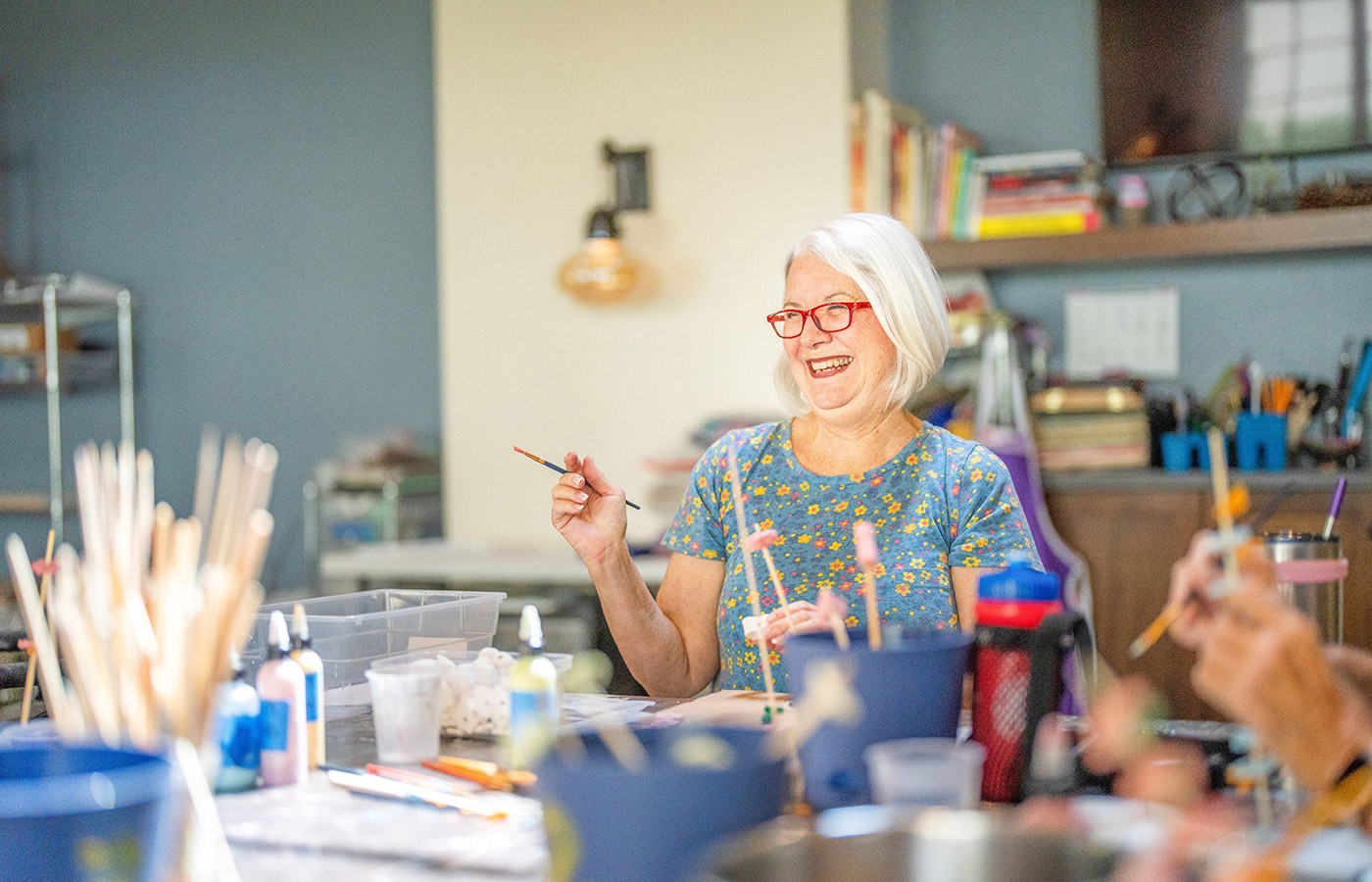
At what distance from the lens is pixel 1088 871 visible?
0.72 meters

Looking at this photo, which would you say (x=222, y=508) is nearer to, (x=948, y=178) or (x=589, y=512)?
(x=589, y=512)

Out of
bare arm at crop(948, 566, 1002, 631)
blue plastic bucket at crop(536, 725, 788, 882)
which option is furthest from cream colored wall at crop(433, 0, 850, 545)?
blue plastic bucket at crop(536, 725, 788, 882)

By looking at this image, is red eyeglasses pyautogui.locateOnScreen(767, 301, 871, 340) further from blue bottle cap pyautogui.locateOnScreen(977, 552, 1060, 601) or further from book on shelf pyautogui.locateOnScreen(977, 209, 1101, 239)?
book on shelf pyautogui.locateOnScreen(977, 209, 1101, 239)

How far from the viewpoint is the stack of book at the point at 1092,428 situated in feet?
11.4

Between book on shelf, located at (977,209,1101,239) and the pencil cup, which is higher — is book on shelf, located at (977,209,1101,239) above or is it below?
above

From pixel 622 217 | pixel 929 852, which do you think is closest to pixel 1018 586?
pixel 929 852

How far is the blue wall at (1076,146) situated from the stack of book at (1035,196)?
1.01 ft

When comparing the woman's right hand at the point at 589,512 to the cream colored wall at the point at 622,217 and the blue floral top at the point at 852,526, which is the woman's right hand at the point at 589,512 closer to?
the blue floral top at the point at 852,526

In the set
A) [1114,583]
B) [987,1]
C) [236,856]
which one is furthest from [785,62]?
[236,856]

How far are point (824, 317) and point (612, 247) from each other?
6.50 ft

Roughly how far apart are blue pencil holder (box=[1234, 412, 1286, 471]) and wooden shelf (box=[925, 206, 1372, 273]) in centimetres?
46

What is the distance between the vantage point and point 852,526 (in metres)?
1.85

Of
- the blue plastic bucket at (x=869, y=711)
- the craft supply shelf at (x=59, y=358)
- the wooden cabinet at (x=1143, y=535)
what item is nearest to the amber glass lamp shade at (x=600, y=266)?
the wooden cabinet at (x=1143, y=535)

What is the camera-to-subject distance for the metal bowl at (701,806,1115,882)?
722 millimetres
